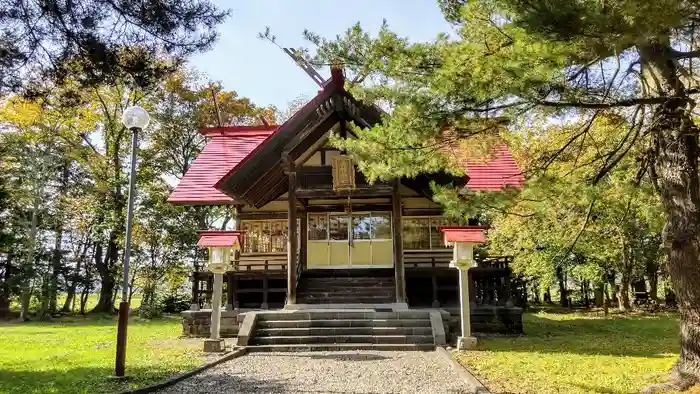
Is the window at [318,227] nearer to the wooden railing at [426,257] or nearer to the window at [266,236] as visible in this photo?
the window at [266,236]

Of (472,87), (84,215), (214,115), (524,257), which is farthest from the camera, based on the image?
(214,115)

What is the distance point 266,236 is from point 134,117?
834 centimetres

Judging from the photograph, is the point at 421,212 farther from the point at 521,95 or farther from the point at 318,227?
the point at 521,95

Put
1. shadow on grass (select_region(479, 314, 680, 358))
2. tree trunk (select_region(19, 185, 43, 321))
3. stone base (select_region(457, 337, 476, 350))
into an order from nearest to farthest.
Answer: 1. shadow on grass (select_region(479, 314, 680, 358))
2. stone base (select_region(457, 337, 476, 350))
3. tree trunk (select_region(19, 185, 43, 321))

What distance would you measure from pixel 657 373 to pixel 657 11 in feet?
16.2

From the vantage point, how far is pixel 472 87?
493 centimetres

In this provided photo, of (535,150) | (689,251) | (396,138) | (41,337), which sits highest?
(535,150)

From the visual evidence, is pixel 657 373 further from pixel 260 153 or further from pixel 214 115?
pixel 214 115

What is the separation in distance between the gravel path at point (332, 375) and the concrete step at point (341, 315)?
59.1 inches

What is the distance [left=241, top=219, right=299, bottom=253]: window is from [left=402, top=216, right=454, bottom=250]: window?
363cm

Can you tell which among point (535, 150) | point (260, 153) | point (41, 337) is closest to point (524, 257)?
point (535, 150)

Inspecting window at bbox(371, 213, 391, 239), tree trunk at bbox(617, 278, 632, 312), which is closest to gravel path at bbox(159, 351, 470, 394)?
window at bbox(371, 213, 391, 239)

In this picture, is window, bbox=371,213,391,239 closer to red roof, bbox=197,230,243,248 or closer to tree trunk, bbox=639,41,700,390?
red roof, bbox=197,230,243,248

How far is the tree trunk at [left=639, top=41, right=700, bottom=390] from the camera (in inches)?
215
